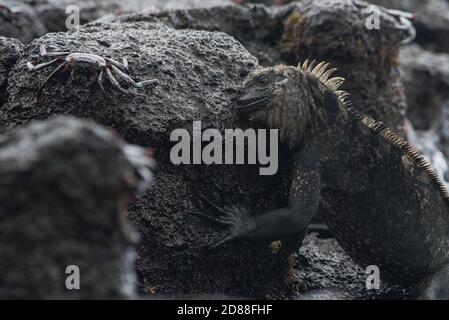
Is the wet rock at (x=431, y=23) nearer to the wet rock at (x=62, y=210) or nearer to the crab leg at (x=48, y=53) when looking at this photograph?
the crab leg at (x=48, y=53)

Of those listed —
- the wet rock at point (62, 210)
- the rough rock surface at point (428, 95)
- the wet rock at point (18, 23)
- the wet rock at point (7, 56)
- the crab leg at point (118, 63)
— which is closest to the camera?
the wet rock at point (62, 210)

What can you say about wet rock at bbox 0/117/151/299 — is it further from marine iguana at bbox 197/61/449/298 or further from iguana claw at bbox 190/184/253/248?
marine iguana at bbox 197/61/449/298

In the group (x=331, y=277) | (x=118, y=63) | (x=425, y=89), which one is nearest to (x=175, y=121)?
(x=118, y=63)

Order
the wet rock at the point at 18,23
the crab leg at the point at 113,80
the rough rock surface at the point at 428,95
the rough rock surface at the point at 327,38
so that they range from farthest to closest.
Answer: the rough rock surface at the point at 428,95
the wet rock at the point at 18,23
the rough rock surface at the point at 327,38
the crab leg at the point at 113,80

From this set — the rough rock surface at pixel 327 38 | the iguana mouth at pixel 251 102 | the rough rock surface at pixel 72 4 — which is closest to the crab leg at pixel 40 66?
the iguana mouth at pixel 251 102

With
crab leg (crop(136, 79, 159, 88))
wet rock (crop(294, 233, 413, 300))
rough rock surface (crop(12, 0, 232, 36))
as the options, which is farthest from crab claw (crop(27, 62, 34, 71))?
rough rock surface (crop(12, 0, 232, 36))

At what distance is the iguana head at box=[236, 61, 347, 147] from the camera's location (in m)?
5.09

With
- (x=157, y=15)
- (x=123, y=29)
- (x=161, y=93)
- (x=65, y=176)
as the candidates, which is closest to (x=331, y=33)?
(x=157, y=15)

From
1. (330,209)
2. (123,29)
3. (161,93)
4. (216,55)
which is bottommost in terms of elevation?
(330,209)

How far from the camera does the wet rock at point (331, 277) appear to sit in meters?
5.38

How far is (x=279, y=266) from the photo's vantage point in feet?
18.0

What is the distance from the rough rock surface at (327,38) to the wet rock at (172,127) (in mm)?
1872

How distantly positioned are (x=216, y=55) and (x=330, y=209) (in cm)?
147
